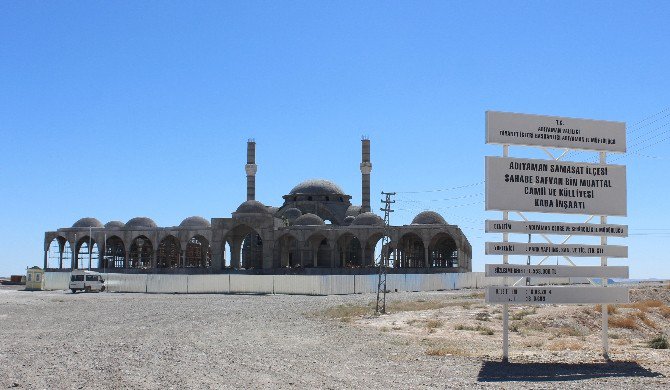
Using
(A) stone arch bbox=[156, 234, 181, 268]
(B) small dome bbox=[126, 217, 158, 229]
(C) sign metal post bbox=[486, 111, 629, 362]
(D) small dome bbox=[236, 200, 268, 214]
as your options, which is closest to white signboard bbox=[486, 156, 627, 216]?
(C) sign metal post bbox=[486, 111, 629, 362]

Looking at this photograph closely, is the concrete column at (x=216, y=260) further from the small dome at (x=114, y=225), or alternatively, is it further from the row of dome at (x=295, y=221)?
the small dome at (x=114, y=225)

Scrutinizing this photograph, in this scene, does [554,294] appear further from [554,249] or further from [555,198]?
[555,198]

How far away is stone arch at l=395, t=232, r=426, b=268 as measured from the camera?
7894cm

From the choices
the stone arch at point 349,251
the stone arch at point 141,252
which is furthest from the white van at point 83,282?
the stone arch at point 141,252

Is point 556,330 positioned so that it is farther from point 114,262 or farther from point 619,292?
point 114,262

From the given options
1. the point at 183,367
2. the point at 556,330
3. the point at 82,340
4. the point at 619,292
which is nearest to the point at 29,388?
the point at 183,367

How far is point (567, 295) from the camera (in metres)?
14.3

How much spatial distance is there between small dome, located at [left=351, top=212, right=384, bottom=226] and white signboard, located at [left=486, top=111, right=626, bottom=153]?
191ft

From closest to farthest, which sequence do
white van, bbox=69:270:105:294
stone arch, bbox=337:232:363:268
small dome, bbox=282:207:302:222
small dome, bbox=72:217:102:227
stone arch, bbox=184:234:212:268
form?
white van, bbox=69:270:105:294 → stone arch, bbox=337:232:363:268 → small dome, bbox=282:207:302:222 → small dome, bbox=72:217:102:227 → stone arch, bbox=184:234:212:268

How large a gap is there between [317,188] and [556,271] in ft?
241


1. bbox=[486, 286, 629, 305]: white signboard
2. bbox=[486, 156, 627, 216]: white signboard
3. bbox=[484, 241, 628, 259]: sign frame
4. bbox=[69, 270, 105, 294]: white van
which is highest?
bbox=[486, 156, 627, 216]: white signboard

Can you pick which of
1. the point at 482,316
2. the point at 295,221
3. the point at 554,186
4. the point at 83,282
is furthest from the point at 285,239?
the point at 554,186

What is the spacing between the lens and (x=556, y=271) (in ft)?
47.3

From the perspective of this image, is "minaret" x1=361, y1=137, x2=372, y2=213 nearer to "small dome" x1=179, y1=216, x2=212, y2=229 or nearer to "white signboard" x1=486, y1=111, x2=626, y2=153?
"small dome" x1=179, y1=216, x2=212, y2=229
